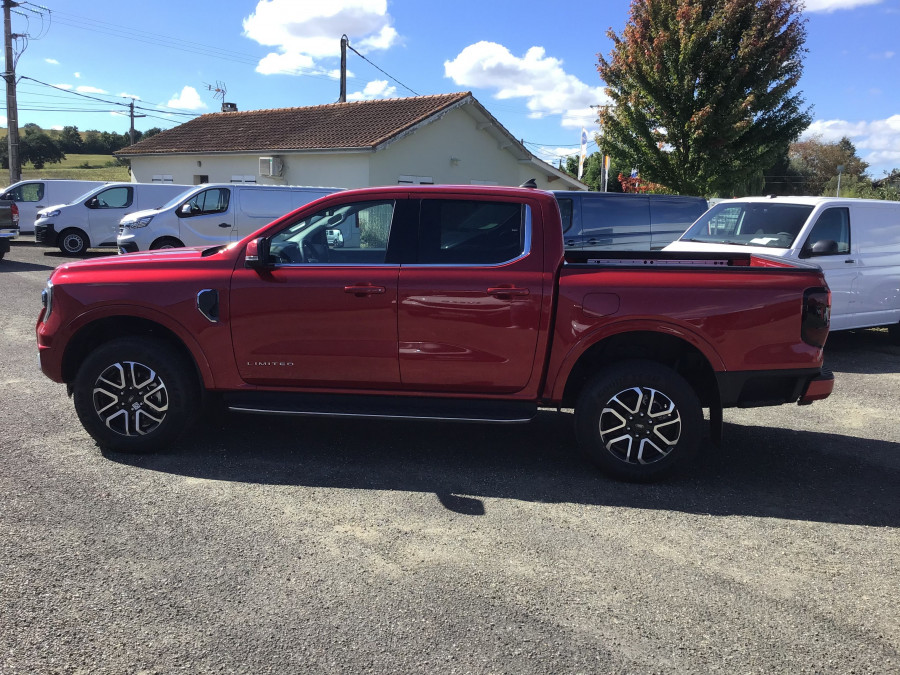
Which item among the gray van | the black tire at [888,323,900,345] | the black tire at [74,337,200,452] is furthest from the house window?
the black tire at [74,337,200,452]

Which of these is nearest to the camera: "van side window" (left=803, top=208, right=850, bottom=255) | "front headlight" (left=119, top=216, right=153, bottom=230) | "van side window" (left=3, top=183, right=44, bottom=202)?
"van side window" (left=803, top=208, right=850, bottom=255)

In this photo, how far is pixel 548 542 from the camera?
12.4 feet

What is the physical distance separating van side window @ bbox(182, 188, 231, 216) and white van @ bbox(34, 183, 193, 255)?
12.9 ft

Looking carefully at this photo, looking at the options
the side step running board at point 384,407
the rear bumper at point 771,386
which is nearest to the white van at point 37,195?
the side step running board at point 384,407

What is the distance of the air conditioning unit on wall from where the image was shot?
2264 centimetres

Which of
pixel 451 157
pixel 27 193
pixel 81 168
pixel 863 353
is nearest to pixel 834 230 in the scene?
pixel 863 353

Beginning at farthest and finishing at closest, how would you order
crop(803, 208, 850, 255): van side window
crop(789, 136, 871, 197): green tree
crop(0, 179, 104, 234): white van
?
crop(789, 136, 871, 197): green tree, crop(0, 179, 104, 234): white van, crop(803, 208, 850, 255): van side window

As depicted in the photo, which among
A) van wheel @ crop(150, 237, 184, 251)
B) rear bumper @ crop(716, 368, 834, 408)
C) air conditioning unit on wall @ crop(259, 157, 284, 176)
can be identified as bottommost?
rear bumper @ crop(716, 368, 834, 408)

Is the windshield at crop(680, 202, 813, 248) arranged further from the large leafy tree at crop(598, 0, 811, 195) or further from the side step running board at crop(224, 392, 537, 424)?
the large leafy tree at crop(598, 0, 811, 195)

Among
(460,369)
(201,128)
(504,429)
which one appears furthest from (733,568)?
(201,128)

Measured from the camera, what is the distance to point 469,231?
4746 millimetres

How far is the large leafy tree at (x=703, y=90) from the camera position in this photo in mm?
15305

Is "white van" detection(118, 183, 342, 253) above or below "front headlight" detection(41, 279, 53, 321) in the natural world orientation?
above

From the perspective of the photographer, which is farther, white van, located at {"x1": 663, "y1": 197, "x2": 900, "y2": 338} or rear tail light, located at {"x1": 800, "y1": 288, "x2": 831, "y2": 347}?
white van, located at {"x1": 663, "y1": 197, "x2": 900, "y2": 338}
